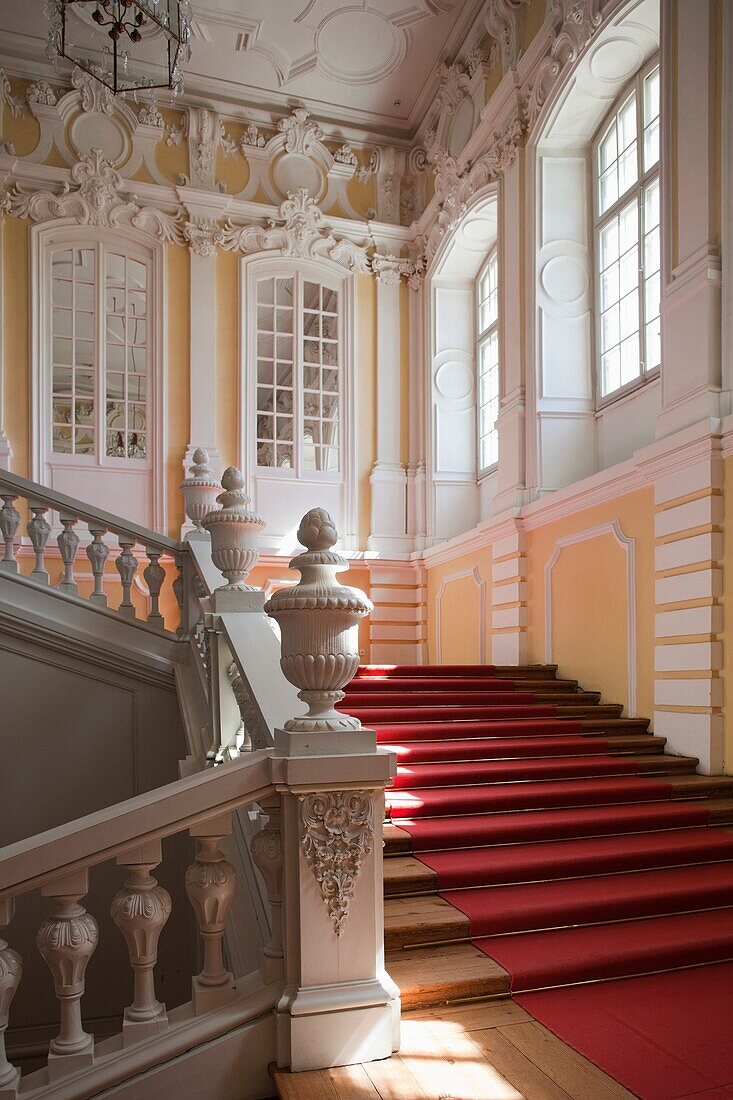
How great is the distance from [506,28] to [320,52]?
195cm

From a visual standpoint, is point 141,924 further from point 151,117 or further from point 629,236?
point 151,117

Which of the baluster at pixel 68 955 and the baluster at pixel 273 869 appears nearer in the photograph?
the baluster at pixel 68 955

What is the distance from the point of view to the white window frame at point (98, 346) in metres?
7.85

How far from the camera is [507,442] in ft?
23.5

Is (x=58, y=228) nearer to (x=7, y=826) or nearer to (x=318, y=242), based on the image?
(x=318, y=242)

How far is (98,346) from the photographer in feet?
26.7

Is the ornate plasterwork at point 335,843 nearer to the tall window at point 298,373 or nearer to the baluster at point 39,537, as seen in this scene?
the baluster at point 39,537

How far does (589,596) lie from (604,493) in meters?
0.74

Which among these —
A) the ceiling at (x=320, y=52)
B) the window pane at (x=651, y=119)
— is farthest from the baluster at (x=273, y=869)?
the ceiling at (x=320, y=52)

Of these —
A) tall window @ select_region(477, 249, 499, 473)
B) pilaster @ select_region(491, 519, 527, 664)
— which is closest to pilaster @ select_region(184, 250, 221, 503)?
tall window @ select_region(477, 249, 499, 473)

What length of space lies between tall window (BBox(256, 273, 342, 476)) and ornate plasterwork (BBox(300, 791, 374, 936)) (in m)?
6.54

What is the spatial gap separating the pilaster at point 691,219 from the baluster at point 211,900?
12.0 ft

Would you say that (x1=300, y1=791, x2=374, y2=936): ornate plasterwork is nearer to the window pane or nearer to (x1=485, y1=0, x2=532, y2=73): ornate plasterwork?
the window pane

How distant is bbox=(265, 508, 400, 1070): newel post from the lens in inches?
89.4
